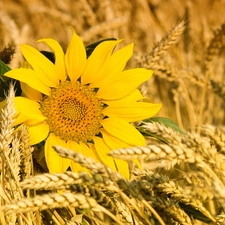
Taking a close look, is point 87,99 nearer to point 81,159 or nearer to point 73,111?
point 73,111

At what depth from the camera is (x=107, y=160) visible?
80cm

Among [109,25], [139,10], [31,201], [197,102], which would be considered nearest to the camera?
[31,201]

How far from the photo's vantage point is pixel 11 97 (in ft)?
2.14

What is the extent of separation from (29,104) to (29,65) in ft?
0.24

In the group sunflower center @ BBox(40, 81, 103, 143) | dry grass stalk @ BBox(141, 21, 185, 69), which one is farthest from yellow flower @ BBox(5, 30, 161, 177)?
dry grass stalk @ BBox(141, 21, 185, 69)

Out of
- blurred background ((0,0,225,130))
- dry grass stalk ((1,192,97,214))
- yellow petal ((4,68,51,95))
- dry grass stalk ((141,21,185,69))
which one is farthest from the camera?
blurred background ((0,0,225,130))

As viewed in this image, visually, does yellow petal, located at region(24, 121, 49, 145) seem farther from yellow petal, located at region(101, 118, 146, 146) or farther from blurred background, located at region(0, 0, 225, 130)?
blurred background, located at region(0, 0, 225, 130)

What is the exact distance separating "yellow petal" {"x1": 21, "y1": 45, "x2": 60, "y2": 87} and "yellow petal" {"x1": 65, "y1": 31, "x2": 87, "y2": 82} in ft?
0.08

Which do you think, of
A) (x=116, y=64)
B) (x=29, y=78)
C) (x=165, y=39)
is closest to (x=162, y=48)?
(x=165, y=39)

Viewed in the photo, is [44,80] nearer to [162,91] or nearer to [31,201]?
[31,201]

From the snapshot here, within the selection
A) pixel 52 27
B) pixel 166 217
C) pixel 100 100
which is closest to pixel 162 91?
pixel 52 27

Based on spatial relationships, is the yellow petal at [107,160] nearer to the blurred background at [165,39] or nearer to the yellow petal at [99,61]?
the yellow petal at [99,61]

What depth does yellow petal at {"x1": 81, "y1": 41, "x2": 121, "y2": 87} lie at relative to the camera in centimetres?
81

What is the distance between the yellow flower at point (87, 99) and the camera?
788mm
